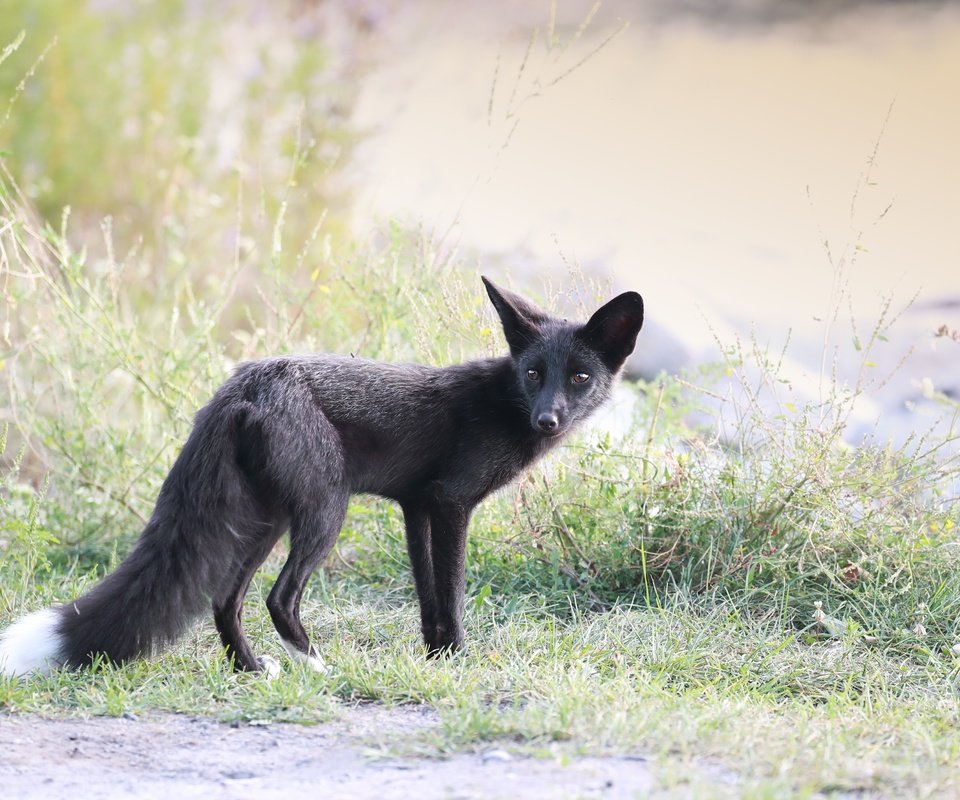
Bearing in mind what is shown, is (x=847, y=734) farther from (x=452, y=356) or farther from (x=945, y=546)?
(x=452, y=356)

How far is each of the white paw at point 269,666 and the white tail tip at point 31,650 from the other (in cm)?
73

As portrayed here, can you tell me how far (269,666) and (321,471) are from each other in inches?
31.2

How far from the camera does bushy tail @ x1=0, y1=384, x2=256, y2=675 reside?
373cm

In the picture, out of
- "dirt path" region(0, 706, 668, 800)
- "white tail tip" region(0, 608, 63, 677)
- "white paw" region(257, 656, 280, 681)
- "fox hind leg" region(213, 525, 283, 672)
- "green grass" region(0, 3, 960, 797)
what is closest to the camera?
"dirt path" region(0, 706, 668, 800)

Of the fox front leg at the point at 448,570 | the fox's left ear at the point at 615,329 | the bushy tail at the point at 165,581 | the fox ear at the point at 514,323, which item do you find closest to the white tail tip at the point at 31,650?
the bushy tail at the point at 165,581

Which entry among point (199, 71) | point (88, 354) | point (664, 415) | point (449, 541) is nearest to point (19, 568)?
point (88, 354)

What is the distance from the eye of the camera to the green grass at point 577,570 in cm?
331

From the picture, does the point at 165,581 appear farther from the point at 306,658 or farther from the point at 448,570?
the point at 448,570

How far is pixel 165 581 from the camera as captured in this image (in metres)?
3.72

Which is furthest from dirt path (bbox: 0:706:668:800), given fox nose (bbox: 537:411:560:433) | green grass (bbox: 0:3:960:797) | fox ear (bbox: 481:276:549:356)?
fox ear (bbox: 481:276:549:356)

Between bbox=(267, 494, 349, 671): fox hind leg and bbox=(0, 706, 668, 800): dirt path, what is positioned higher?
bbox=(267, 494, 349, 671): fox hind leg

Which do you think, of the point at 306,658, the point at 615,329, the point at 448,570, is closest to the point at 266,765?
the point at 306,658

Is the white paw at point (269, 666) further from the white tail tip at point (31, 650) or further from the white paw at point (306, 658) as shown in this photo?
the white tail tip at point (31, 650)

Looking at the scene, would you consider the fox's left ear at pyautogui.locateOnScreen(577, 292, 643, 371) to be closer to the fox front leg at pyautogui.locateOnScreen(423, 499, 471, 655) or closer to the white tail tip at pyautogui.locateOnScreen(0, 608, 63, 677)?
the fox front leg at pyautogui.locateOnScreen(423, 499, 471, 655)
